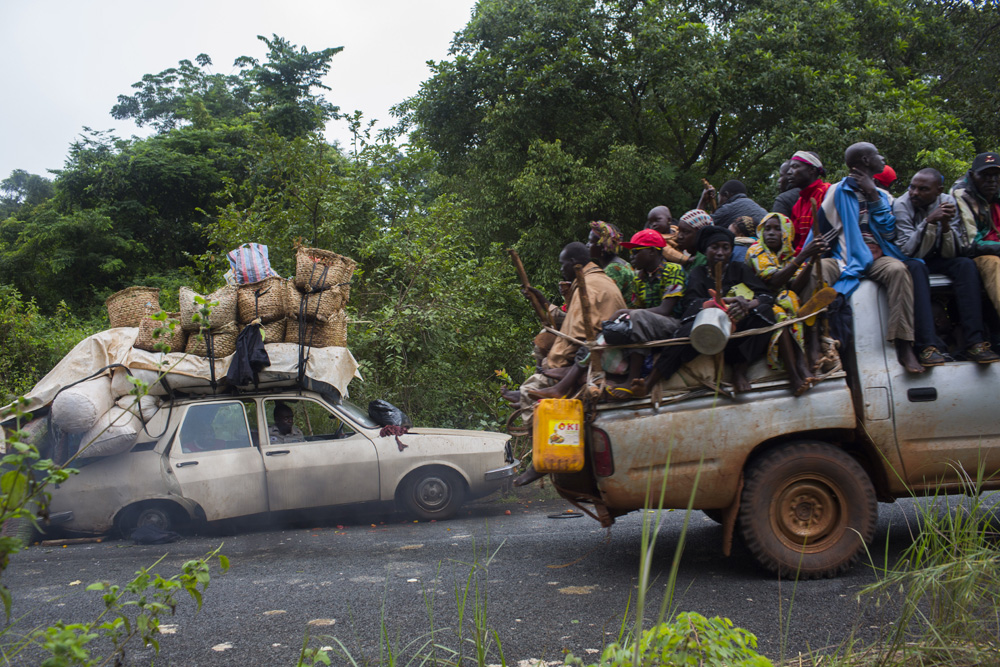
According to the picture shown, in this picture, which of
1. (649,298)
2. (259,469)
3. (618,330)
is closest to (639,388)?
(618,330)

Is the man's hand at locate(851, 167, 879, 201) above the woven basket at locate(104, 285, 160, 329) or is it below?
below

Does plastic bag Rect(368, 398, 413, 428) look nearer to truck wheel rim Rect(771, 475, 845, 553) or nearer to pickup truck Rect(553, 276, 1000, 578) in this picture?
pickup truck Rect(553, 276, 1000, 578)

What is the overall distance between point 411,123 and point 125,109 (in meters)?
31.2

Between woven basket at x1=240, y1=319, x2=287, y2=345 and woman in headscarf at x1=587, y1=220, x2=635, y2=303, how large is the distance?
11.6 ft

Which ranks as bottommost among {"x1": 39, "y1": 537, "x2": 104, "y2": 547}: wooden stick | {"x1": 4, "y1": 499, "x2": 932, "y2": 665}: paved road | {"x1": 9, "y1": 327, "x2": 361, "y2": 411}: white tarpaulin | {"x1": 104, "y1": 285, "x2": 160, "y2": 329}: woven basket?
{"x1": 4, "y1": 499, "x2": 932, "y2": 665}: paved road

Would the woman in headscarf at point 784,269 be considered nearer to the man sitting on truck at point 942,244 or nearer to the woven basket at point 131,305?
the man sitting on truck at point 942,244

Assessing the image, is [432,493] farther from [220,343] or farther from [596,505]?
[596,505]

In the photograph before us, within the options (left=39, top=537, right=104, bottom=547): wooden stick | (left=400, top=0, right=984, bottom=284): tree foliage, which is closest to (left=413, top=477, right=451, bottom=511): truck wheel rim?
(left=39, top=537, right=104, bottom=547): wooden stick

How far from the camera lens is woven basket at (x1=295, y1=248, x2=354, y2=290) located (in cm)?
766

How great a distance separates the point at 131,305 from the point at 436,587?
5.09 meters

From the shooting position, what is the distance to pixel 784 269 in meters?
4.70

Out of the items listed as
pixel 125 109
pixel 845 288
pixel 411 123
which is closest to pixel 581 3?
pixel 411 123

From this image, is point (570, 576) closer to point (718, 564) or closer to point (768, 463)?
point (718, 564)

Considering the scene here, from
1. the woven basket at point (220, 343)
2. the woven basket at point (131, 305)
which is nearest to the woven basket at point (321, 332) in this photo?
the woven basket at point (220, 343)
